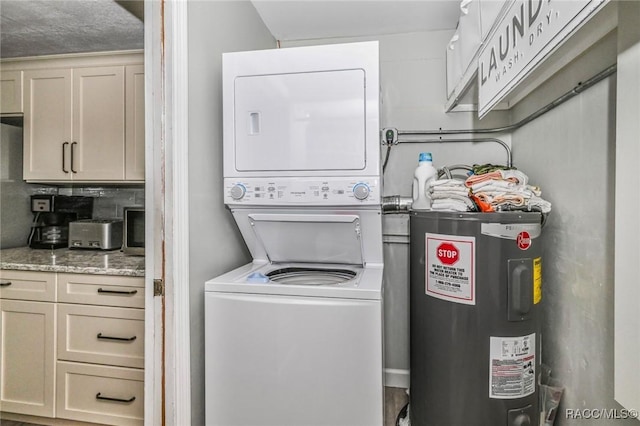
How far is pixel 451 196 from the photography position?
1700mm

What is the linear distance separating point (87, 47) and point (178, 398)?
2192 millimetres

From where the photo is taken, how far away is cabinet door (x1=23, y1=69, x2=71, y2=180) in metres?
1.85

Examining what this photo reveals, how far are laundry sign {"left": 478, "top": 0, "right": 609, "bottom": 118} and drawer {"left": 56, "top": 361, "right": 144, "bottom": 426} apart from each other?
2228 millimetres

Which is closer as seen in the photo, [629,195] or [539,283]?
[629,195]

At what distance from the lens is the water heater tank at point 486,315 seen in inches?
58.1

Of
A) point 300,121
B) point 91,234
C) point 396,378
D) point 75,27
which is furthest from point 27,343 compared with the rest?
point 396,378

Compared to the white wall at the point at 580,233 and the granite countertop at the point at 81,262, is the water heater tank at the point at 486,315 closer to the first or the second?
the white wall at the point at 580,233

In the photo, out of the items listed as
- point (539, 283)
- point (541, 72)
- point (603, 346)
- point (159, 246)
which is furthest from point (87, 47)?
point (603, 346)

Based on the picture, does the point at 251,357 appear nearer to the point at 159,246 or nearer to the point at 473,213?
the point at 159,246

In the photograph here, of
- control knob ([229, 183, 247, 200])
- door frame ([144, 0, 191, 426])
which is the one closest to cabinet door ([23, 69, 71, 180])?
door frame ([144, 0, 191, 426])

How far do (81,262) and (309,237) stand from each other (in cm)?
131

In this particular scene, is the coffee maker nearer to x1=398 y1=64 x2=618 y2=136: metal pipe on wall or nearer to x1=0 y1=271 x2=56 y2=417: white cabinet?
x1=0 y1=271 x2=56 y2=417: white cabinet

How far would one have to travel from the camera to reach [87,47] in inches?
88.2

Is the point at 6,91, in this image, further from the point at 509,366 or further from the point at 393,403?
the point at 393,403
